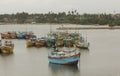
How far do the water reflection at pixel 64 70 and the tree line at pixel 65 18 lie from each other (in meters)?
84.8

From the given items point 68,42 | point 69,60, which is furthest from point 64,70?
point 68,42

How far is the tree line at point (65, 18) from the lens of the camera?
417 ft

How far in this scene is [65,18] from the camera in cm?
14775

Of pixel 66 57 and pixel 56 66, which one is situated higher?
pixel 66 57

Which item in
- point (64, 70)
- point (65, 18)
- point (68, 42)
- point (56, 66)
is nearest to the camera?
point (64, 70)

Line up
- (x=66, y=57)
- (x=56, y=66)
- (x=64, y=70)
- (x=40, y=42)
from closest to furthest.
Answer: (x=64, y=70) < (x=66, y=57) < (x=56, y=66) < (x=40, y=42)

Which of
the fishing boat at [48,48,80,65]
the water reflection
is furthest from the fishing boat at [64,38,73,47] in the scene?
the water reflection

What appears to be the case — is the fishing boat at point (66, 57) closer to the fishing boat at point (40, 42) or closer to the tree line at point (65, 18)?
the fishing boat at point (40, 42)

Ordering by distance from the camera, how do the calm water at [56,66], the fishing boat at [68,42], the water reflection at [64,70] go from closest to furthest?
the water reflection at [64,70], the calm water at [56,66], the fishing boat at [68,42]

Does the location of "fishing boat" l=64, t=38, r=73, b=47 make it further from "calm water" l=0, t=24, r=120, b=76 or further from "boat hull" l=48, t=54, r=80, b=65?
"boat hull" l=48, t=54, r=80, b=65

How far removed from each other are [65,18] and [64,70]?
119 metres

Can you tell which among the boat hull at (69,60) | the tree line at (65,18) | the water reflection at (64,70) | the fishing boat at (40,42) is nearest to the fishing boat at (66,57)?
the boat hull at (69,60)

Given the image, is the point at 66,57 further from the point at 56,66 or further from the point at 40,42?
the point at 40,42

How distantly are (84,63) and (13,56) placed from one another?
902cm
